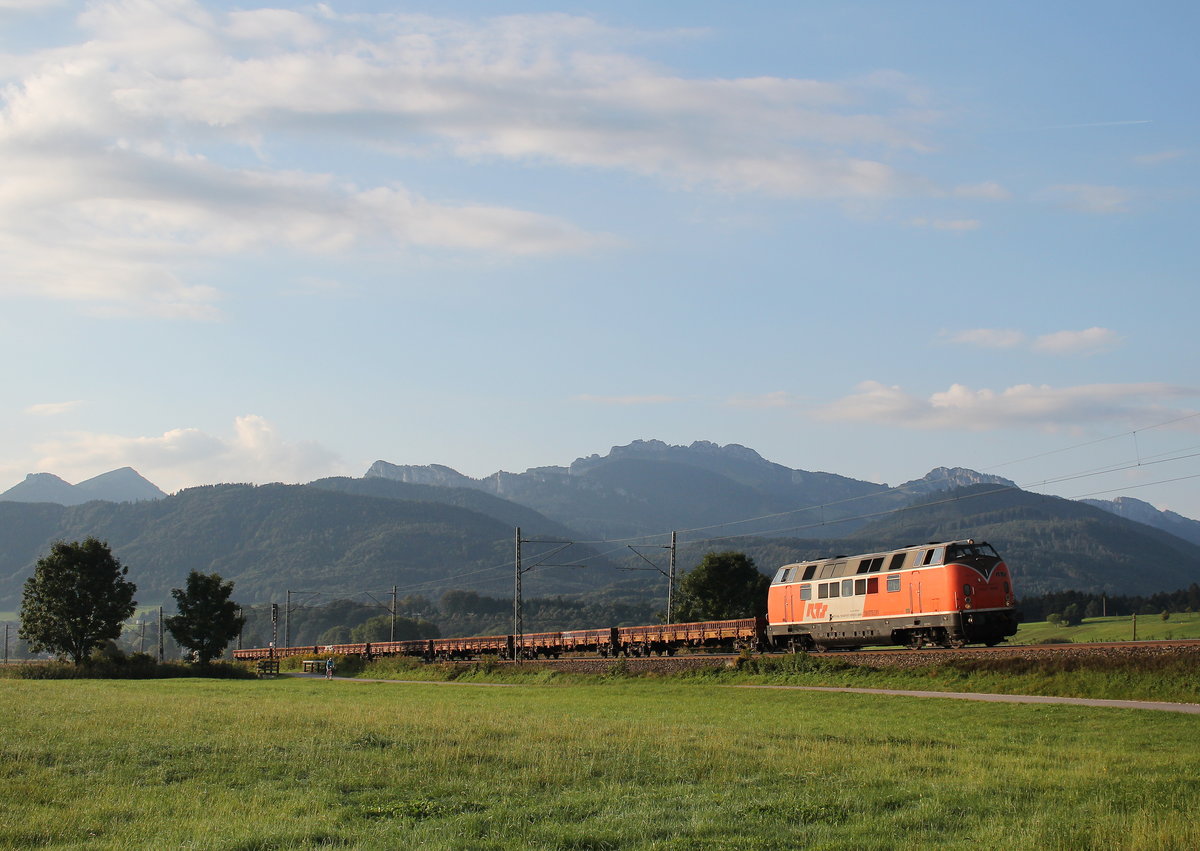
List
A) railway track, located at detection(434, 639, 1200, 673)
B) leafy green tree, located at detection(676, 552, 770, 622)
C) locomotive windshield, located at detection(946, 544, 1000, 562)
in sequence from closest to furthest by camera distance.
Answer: railway track, located at detection(434, 639, 1200, 673) → locomotive windshield, located at detection(946, 544, 1000, 562) → leafy green tree, located at detection(676, 552, 770, 622)

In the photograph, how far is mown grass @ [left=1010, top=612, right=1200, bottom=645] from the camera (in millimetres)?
91750

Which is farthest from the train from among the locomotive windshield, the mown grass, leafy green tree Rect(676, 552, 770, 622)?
the mown grass

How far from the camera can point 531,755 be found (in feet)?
75.0

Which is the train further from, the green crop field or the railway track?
the green crop field

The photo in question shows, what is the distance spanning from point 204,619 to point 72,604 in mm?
13694

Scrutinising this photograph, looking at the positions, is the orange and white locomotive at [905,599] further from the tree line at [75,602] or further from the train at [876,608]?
the tree line at [75,602]

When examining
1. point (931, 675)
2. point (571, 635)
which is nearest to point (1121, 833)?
point (931, 675)

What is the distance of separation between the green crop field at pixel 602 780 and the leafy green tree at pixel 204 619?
62728 millimetres

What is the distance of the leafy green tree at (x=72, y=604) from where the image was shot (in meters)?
81.2

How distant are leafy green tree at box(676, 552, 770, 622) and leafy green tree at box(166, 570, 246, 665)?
4092cm

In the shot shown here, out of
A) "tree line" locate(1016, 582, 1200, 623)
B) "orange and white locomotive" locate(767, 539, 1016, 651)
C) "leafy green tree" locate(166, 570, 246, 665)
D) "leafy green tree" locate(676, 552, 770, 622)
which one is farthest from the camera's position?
"tree line" locate(1016, 582, 1200, 623)

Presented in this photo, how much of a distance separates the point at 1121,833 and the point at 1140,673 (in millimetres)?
23852

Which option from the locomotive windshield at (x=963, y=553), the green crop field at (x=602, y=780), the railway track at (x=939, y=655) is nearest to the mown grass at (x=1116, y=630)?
the railway track at (x=939, y=655)

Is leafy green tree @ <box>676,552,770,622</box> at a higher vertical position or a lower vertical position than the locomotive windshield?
lower
